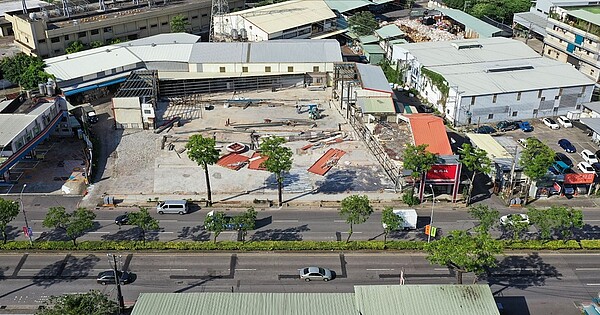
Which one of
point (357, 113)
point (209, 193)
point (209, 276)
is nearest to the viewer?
point (209, 276)

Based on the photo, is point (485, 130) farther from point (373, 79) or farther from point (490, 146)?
point (373, 79)

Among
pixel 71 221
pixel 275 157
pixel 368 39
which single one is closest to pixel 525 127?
pixel 368 39

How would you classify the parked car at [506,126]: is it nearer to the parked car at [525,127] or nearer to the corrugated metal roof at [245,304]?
the parked car at [525,127]

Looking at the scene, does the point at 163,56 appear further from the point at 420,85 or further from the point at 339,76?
the point at 420,85

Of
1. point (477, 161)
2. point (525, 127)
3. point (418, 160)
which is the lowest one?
point (525, 127)

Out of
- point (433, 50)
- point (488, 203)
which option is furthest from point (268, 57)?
point (488, 203)
